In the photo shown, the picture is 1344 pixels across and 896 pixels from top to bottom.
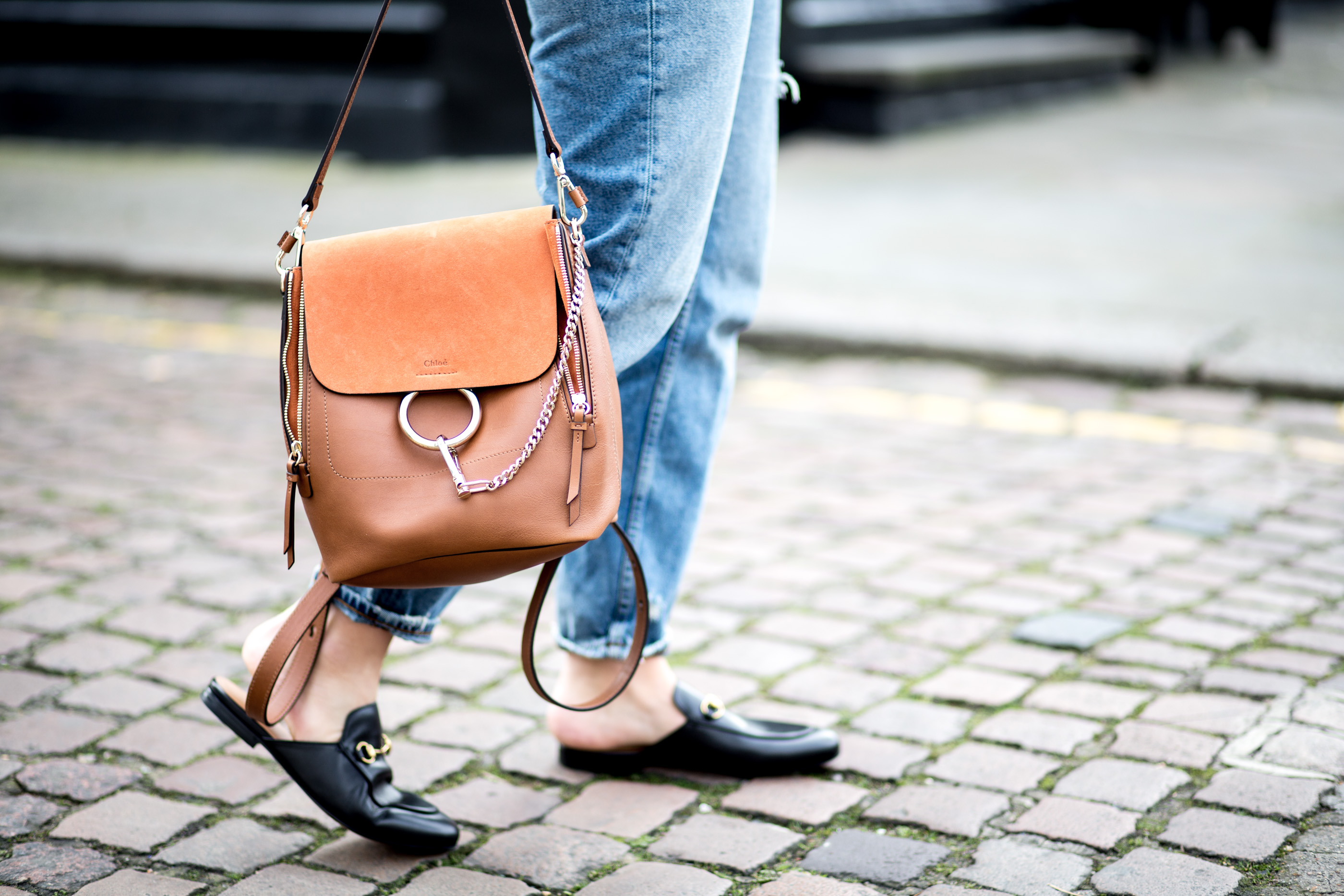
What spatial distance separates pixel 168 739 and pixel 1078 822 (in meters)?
1.42

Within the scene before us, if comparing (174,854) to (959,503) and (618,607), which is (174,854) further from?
(959,503)

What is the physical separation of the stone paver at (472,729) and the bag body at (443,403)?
2.10 ft

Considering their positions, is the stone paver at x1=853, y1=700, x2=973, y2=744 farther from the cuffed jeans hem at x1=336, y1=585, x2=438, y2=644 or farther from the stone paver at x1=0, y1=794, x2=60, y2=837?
the stone paver at x1=0, y1=794, x2=60, y2=837

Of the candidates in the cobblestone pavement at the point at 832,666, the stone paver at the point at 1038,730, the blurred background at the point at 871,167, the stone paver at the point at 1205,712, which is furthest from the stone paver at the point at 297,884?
the blurred background at the point at 871,167

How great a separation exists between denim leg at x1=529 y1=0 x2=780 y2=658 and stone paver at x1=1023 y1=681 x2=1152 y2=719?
0.71m

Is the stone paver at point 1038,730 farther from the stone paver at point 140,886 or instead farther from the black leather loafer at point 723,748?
the stone paver at point 140,886

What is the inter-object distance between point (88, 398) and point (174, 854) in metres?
2.74

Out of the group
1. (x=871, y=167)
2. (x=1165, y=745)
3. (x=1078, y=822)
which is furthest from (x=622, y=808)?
(x=871, y=167)

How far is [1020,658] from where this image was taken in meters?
2.51

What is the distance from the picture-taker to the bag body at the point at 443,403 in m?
1.58

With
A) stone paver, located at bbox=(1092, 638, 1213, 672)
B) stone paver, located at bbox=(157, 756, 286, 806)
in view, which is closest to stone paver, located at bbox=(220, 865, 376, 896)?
stone paver, located at bbox=(157, 756, 286, 806)

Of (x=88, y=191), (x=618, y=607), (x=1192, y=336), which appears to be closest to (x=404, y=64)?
(x=88, y=191)

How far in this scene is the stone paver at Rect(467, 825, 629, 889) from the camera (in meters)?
1.83

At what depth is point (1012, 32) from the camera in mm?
12000
